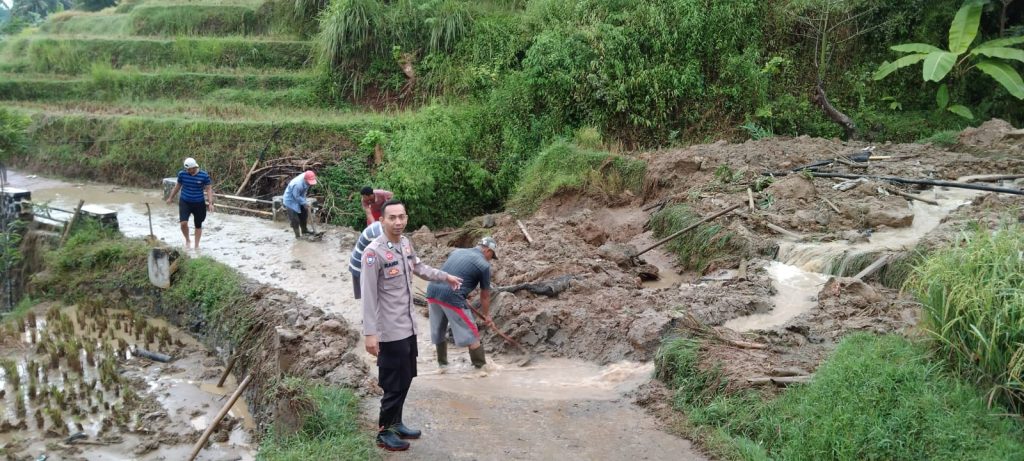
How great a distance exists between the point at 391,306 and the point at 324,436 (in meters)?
1.21

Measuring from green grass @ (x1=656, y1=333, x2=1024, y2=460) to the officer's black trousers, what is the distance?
2248 millimetres

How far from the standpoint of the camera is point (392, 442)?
6047 mm

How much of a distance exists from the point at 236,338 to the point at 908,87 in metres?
16.0

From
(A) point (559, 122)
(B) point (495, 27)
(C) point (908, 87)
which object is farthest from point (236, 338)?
(C) point (908, 87)

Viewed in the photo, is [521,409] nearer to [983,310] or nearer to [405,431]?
[405,431]

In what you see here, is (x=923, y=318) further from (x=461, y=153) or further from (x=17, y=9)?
(x=17, y=9)

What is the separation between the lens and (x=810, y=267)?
34.1 ft

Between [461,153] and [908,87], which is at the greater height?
[908,87]

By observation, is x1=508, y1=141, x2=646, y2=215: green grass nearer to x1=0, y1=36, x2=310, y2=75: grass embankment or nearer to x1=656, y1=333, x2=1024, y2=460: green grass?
x1=656, y1=333, x2=1024, y2=460: green grass

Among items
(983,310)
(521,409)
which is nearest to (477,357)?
(521,409)

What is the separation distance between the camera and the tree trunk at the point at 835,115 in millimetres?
18156

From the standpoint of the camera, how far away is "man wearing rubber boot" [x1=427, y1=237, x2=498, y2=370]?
25.5 feet

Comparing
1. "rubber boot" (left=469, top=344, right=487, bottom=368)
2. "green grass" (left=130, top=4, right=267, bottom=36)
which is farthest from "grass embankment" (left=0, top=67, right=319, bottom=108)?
"rubber boot" (left=469, top=344, right=487, bottom=368)

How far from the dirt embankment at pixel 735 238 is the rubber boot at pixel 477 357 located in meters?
0.69
